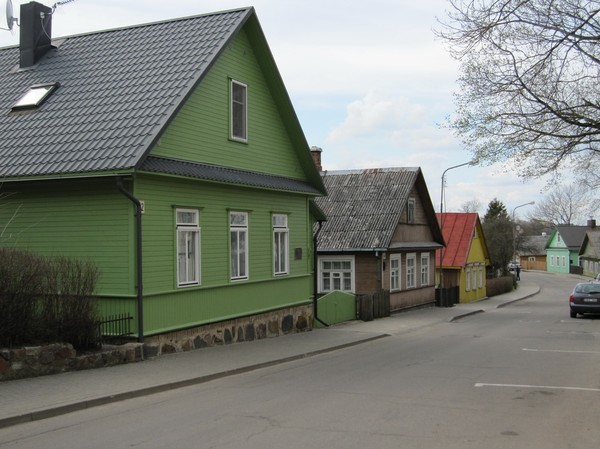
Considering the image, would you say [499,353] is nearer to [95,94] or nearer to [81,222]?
[81,222]

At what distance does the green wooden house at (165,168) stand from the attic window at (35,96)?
35 millimetres

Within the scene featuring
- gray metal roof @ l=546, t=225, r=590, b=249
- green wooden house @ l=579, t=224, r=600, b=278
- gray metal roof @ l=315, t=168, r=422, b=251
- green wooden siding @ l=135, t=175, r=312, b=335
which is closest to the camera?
green wooden siding @ l=135, t=175, r=312, b=335

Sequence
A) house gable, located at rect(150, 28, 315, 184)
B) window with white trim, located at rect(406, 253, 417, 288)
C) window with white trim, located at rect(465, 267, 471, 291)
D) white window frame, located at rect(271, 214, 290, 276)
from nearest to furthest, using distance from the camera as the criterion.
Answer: house gable, located at rect(150, 28, 315, 184) → white window frame, located at rect(271, 214, 290, 276) → window with white trim, located at rect(406, 253, 417, 288) → window with white trim, located at rect(465, 267, 471, 291)

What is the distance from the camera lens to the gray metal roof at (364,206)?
2964cm

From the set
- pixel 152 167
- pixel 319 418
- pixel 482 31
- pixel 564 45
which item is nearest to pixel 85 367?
pixel 152 167

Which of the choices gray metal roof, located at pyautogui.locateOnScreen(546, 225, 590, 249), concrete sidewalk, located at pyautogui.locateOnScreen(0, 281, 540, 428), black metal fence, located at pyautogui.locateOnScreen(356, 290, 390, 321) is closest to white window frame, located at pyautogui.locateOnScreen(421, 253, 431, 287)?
black metal fence, located at pyautogui.locateOnScreen(356, 290, 390, 321)

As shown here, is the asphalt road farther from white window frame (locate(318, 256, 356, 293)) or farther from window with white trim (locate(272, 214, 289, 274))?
white window frame (locate(318, 256, 356, 293))

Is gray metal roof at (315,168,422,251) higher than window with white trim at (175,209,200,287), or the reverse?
gray metal roof at (315,168,422,251)

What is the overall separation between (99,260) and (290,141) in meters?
8.50

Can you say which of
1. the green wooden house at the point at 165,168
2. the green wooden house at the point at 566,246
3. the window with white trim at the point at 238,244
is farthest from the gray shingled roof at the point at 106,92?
the green wooden house at the point at 566,246

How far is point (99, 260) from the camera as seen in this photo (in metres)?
13.5

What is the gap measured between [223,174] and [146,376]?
6105 millimetres

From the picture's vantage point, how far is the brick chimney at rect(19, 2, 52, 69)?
18.0 meters

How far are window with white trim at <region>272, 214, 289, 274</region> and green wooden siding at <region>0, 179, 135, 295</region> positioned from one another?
6472mm
